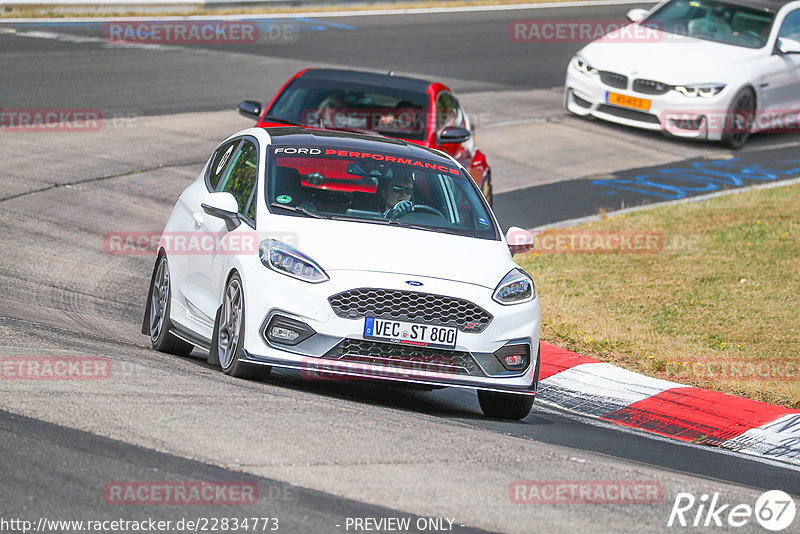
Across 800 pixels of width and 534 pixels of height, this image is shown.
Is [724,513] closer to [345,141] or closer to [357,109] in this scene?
[345,141]

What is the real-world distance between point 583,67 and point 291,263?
13.9m

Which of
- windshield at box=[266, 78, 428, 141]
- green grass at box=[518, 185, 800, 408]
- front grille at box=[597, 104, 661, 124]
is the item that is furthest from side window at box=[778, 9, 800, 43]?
windshield at box=[266, 78, 428, 141]

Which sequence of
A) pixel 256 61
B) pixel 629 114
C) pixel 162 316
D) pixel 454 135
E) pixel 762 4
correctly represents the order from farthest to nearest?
1. pixel 256 61
2. pixel 762 4
3. pixel 629 114
4. pixel 454 135
5. pixel 162 316

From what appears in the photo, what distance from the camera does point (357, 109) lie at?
45.7ft

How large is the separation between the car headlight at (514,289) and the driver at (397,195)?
0.94 meters

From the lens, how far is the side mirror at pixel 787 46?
20734mm

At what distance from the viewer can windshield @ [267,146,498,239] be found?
8.60 meters

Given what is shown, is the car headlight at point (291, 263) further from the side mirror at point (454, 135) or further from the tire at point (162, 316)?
the side mirror at point (454, 135)

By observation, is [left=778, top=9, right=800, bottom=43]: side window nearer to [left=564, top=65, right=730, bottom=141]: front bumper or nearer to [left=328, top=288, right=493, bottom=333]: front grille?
[left=564, top=65, right=730, bottom=141]: front bumper

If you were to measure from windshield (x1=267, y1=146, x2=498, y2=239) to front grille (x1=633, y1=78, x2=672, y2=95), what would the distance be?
37.8 ft

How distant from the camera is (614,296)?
1220cm

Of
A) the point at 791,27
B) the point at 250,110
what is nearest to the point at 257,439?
the point at 250,110

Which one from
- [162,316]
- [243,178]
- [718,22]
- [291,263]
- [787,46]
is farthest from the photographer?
[718,22]

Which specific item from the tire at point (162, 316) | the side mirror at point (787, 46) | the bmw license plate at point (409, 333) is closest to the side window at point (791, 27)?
the side mirror at point (787, 46)
